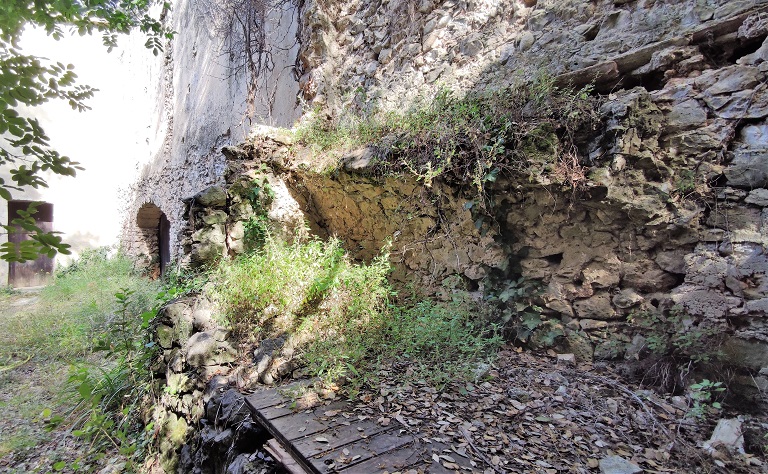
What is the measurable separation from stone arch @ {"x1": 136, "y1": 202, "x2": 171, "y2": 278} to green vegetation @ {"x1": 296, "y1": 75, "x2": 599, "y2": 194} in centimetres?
846

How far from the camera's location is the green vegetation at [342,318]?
2.97 meters

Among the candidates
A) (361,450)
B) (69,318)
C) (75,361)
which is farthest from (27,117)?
(69,318)

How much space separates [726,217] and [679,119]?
703mm

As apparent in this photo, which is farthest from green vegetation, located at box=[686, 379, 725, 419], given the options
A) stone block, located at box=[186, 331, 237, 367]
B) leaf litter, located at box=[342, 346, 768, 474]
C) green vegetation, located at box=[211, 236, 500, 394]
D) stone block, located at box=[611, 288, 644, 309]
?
stone block, located at box=[186, 331, 237, 367]

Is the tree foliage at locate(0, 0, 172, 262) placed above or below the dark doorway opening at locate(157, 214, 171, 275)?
above

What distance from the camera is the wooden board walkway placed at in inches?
77.2

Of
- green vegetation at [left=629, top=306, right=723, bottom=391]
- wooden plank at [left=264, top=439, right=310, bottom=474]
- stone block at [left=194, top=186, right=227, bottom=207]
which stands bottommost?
wooden plank at [left=264, top=439, right=310, bottom=474]

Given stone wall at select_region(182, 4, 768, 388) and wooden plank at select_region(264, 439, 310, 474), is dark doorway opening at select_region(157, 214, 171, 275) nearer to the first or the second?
stone wall at select_region(182, 4, 768, 388)

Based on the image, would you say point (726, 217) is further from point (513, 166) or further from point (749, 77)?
point (513, 166)

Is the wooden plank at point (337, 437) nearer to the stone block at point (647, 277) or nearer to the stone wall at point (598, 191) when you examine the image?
the stone wall at point (598, 191)

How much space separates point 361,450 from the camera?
210cm

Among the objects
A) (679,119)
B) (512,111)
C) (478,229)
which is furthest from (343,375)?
(679,119)

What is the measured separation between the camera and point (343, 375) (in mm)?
2822

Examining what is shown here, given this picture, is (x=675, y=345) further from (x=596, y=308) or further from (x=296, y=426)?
(x=296, y=426)
